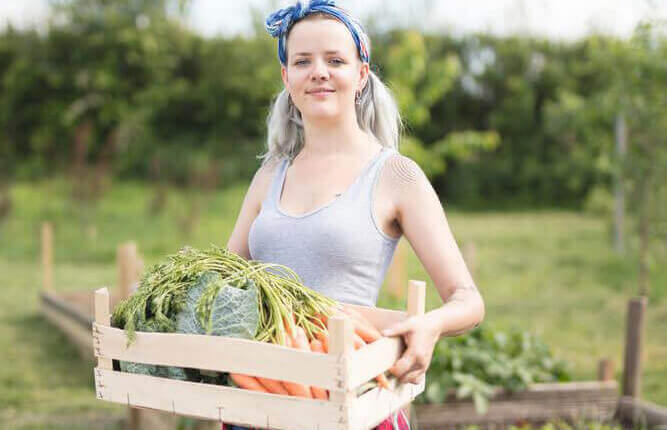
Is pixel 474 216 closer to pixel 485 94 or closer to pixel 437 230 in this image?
pixel 485 94

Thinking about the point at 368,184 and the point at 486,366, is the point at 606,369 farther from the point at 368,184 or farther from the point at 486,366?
the point at 368,184

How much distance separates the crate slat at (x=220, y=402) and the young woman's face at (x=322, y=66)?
0.75 meters

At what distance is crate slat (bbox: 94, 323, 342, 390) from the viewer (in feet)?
4.61

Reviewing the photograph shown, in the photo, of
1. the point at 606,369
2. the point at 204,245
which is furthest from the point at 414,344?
the point at 204,245

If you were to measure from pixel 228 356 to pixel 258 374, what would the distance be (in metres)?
0.07

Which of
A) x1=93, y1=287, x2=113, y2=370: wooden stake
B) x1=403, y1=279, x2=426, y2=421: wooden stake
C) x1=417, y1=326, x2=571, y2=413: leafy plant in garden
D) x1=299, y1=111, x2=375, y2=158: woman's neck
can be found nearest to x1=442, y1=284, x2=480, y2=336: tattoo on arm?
x1=403, y1=279, x2=426, y2=421: wooden stake

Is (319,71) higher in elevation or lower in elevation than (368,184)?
higher

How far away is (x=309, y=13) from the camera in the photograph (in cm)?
193

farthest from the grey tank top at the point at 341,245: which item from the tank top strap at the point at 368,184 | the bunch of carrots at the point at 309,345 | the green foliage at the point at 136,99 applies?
the green foliage at the point at 136,99

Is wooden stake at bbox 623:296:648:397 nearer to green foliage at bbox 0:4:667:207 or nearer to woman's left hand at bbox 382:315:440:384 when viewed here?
woman's left hand at bbox 382:315:440:384

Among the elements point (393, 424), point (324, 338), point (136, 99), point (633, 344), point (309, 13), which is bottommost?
point (633, 344)

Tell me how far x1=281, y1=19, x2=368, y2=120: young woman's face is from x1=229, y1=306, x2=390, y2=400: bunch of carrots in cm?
52

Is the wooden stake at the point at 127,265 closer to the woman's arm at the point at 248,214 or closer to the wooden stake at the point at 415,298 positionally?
the woman's arm at the point at 248,214

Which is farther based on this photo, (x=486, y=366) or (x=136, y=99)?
(x=136, y=99)
